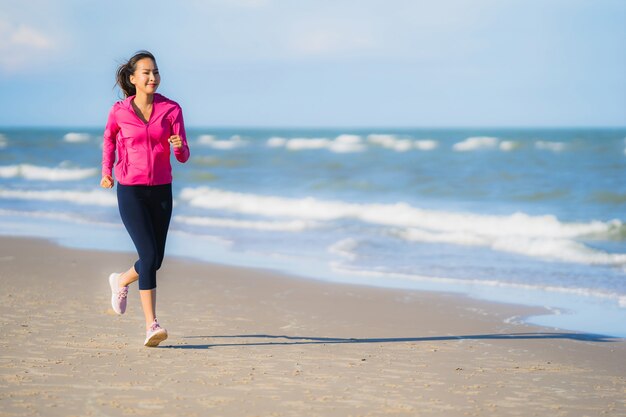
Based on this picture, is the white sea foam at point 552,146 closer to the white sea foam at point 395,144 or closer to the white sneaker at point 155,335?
the white sea foam at point 395,144

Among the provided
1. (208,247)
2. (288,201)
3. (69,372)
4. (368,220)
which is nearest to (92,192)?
(288,201)

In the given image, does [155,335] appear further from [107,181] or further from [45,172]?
[45,172]

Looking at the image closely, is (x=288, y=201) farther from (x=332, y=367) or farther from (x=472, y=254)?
(x=332, y=367)

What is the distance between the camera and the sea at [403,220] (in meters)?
9.84

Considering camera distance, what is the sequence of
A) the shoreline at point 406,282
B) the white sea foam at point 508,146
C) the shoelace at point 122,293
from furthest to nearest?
the white sea foam at point 508,146 → the shoreline at point 406,282 → the shoelace at point 122,293

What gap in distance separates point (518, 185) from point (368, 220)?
797 cm

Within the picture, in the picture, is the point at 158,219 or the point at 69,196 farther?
the point at 69,196

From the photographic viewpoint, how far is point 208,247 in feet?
41.2

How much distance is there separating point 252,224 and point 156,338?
10589mm

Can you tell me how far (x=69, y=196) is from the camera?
21.9 m

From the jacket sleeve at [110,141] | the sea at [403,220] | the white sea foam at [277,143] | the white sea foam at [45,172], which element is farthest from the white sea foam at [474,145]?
the jacket sleeve at [110,141]

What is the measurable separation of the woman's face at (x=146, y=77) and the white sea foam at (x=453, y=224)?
7571mm

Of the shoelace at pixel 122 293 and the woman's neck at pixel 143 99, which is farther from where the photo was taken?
the shoelace at pixel 122 293

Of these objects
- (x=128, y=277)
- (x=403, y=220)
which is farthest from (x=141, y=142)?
(x=403, y=220)
